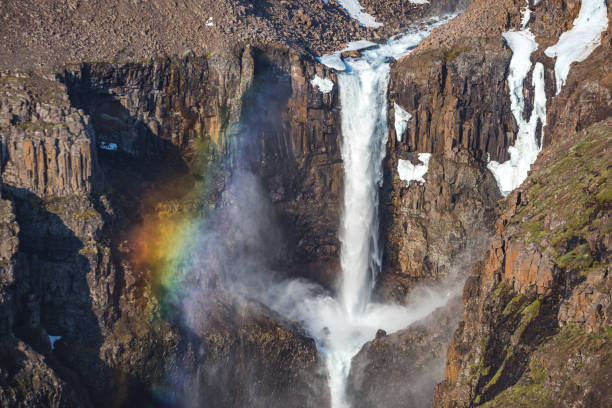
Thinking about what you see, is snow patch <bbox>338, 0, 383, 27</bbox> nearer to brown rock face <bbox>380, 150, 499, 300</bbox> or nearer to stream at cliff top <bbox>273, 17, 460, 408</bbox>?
stream at cliff top <bbox>273, 17, 460, 408</bbox>

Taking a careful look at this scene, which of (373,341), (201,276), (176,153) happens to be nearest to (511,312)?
(373,341)

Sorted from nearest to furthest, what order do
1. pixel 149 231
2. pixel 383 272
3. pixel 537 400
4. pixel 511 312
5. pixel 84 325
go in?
pixel 537 400 < pixel 511 312 < pixel 84 325 < pixel 149 231 < pixel 383 272

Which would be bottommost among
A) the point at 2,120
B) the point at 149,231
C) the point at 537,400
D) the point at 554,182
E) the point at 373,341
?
the point at 373,341

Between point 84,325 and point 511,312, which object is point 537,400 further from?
point 84,325

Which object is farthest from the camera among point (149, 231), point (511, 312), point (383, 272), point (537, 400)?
point (383, 272)

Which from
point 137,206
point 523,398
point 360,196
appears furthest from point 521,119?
point 523,398

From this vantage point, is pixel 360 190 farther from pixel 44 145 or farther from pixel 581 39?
pixel 44 145

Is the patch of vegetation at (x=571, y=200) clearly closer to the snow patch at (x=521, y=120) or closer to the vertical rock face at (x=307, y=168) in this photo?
the snow patch at (x=521, y=120)
